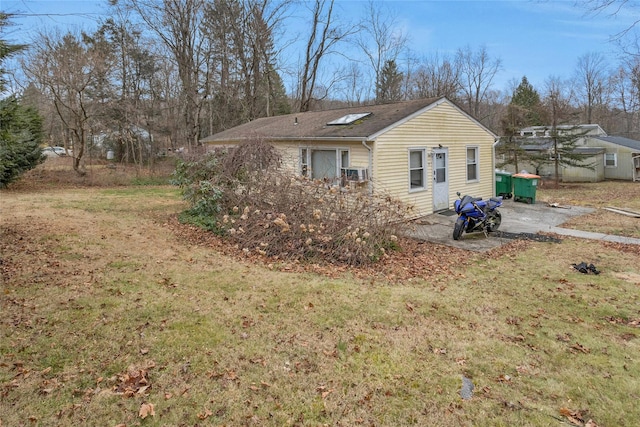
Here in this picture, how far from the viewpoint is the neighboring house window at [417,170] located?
11.7 metres

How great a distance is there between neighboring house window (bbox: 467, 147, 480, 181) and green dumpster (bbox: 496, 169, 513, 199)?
2.25 meters

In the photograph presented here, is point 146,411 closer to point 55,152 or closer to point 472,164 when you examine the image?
point 472,164

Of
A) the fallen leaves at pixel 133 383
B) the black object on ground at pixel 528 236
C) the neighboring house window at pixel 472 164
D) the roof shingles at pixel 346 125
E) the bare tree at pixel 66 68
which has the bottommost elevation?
the fallen leaves at pixel 133 383

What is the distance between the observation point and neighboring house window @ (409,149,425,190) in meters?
11.7

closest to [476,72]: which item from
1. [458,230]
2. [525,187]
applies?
[525,187]

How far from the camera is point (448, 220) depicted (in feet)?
37.6

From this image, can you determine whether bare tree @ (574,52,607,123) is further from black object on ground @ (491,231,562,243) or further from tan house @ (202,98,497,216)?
black object on ground @ (491,231,562,243)

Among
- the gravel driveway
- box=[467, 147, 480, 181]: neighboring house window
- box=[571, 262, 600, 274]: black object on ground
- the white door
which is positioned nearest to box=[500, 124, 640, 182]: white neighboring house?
the gravel driveway

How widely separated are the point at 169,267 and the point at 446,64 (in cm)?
3459

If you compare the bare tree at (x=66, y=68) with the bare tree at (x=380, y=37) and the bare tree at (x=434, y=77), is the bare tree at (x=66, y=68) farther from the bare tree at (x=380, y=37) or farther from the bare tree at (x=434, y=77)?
the bare tree at (x=434, y=77)

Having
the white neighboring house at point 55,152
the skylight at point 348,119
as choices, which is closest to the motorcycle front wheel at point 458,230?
the skylight at point 348,119

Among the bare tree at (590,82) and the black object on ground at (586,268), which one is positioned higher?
the bare tree at (590,82)

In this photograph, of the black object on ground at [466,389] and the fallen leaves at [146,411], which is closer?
the fallen leaves at [146,411]

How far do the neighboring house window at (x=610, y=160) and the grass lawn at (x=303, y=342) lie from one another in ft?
67.3
